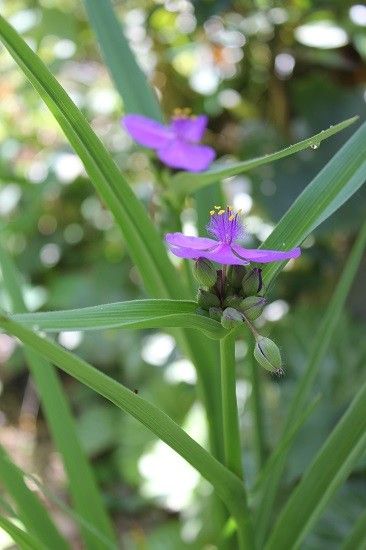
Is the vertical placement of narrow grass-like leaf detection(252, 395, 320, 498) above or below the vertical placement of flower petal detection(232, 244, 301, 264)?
above

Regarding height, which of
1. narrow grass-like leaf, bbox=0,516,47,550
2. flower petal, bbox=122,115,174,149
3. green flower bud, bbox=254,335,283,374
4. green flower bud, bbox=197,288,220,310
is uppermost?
flower petal, bbox=122,115,174,149

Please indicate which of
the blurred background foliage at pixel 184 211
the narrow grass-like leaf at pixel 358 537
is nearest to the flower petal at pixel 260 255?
the narrow grass-like leaf at pixel 358 537

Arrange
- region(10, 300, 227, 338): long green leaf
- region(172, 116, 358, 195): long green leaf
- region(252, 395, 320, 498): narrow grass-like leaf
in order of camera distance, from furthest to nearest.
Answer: region(252, 395, 320, 498): narrow grass-like leaf, region(172, 116, 358, 195): long green leaf, region(10, 300, 227, 338): long green leaf

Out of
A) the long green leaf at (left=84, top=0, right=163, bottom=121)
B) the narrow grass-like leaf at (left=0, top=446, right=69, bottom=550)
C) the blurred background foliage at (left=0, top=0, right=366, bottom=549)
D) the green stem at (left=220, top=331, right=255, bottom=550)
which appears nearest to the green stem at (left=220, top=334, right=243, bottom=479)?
the green stem at (left=220, top=331, right=255, bottom=550)

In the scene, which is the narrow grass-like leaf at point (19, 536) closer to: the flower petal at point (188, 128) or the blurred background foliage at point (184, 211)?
the flower petal at point (188, 128)

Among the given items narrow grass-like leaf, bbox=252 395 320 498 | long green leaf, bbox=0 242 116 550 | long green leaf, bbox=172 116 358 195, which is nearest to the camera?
long green leaf, bbox=172 116 358 195

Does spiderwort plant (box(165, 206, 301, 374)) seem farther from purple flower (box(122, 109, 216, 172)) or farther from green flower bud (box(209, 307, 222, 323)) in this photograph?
purple flower (box(122, 109, 216, 172))
